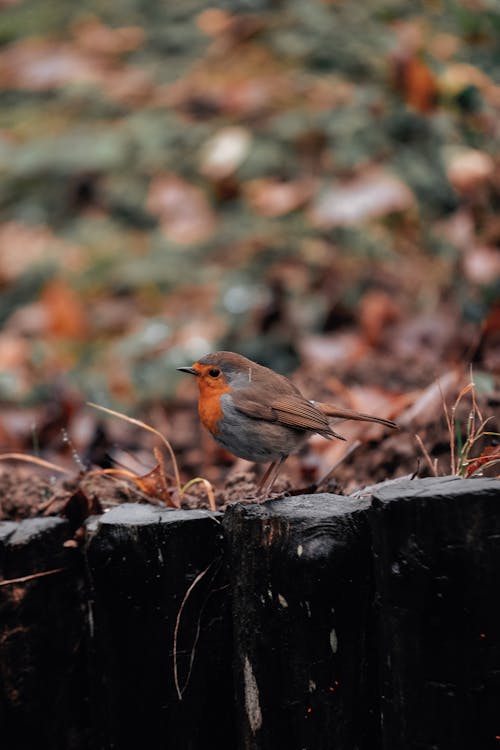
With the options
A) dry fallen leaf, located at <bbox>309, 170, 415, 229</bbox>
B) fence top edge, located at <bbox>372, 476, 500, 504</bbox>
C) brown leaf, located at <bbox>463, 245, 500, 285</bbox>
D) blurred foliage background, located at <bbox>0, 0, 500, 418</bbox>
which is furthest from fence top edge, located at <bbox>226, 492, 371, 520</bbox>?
dry fallen leaf, located at <bbox>309, 170, 415, 229</bbox>

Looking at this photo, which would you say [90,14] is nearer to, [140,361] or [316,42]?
[316,42]

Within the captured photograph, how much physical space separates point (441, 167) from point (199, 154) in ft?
4.92

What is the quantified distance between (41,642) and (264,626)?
23.3 inches

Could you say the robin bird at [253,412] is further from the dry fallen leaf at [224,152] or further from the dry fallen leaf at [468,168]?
the dry fallen leaf at [224,152]

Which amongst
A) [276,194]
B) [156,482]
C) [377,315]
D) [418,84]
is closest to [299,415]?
[156,482]

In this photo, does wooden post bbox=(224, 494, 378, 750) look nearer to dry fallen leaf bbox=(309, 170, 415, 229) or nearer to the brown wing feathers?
the brown wing feathers

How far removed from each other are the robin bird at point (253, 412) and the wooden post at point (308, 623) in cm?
42

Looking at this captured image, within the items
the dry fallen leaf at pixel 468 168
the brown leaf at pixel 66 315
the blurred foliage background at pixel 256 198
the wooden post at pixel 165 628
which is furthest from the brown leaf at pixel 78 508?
the dry fallen leaf at pixel 468 168

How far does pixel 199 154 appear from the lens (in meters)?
5.49

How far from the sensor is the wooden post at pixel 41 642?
6.61ft

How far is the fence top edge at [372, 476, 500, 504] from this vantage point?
1442 mm

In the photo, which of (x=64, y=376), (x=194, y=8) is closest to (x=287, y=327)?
(x=64, y=376)

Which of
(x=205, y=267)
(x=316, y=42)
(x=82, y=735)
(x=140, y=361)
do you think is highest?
(x=316, y=42)

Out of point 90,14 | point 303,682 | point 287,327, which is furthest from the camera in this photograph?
point 90,14
